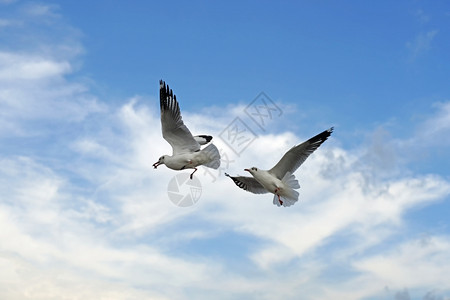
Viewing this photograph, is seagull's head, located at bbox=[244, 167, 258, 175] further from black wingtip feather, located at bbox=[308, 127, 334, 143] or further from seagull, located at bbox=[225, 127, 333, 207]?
black wingtip feather, located at bbox=[308, 127, 334, 143]

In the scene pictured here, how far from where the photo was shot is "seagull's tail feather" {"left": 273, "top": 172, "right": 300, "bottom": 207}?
1603 cm

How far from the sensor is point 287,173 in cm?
1609

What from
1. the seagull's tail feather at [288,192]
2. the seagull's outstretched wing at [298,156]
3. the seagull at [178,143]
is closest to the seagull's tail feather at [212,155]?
the seagull at [178,143]

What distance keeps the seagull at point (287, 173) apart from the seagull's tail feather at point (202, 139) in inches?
79.9

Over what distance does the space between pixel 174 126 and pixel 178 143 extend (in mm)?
441

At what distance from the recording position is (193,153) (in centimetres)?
1584

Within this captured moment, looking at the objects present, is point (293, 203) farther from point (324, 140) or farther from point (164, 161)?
point (164, 161)

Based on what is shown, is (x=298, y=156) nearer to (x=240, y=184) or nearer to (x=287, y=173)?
(x=287, y=173)

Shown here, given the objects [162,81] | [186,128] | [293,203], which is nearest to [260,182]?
[293,203]

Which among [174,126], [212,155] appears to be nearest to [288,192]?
[212,155]

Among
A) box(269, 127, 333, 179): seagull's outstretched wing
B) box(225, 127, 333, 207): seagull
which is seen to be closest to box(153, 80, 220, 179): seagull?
box(225, 127, 333, 207): seagull

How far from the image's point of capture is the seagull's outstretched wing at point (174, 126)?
1606 cm

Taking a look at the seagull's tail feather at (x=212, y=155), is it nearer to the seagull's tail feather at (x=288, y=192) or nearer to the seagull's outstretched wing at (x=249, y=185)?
the seagull's outstretched wing at (x=249, y=185)

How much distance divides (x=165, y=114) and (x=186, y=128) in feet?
1.92
